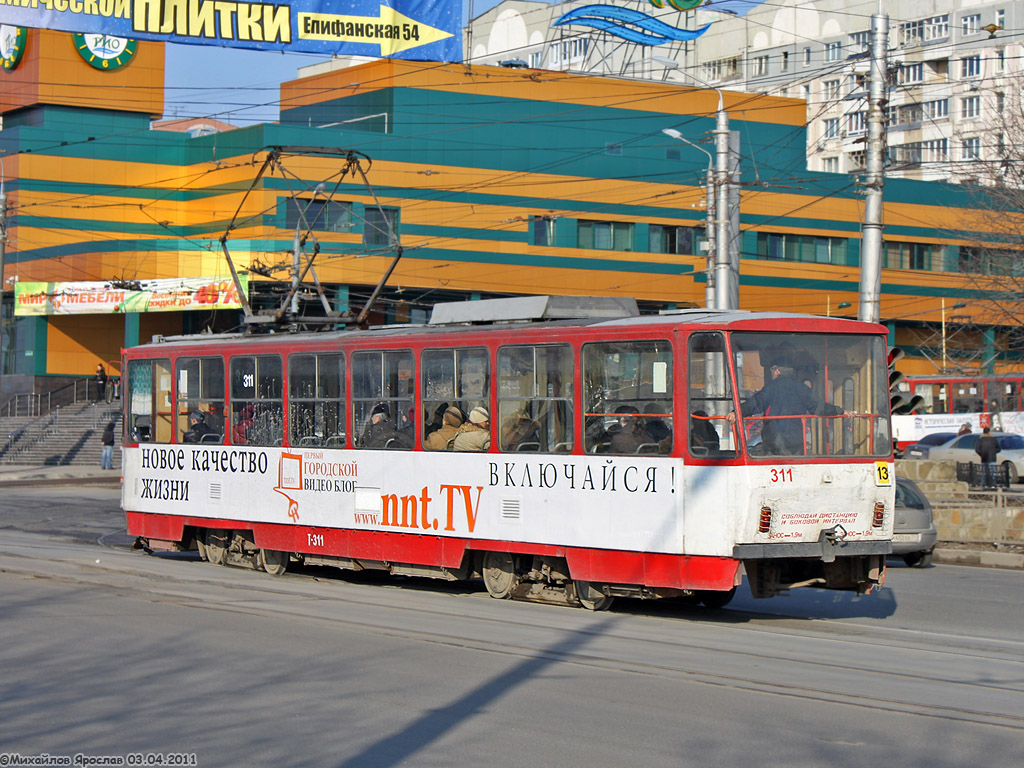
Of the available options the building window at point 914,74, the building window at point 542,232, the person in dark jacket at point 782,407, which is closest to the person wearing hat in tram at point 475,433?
the person in dark jacket at point 782,407

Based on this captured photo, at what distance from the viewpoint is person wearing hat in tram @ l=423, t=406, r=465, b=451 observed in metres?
13.6

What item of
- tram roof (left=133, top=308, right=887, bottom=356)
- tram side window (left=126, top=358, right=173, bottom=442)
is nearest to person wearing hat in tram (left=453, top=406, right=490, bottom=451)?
tram roof (left=133, top=308, right=887, bottom=356)

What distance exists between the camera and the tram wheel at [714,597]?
13.1 metres

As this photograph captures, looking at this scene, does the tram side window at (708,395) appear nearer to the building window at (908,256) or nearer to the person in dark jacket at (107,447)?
the person in dark jacket at (107,447)

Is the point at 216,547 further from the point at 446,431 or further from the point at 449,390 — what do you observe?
the point at 449,390

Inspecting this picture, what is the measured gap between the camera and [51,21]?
18469 millimetres

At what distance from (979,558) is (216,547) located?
11142mm

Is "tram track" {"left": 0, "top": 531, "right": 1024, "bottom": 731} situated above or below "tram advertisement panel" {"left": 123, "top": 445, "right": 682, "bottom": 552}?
below

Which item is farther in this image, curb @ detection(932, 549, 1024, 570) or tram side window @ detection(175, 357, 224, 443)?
curb @ detection(932, 549, 1024, 570)

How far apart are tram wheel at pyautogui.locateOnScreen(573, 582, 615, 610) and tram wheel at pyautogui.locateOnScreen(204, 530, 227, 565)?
19.9ft

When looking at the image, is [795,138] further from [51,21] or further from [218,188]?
[51,21]

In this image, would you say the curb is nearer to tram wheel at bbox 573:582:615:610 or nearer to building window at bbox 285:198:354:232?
tram wheel at bbox 573:582:615:610

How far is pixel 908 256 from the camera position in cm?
6931

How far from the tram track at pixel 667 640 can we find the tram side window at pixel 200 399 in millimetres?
2254
